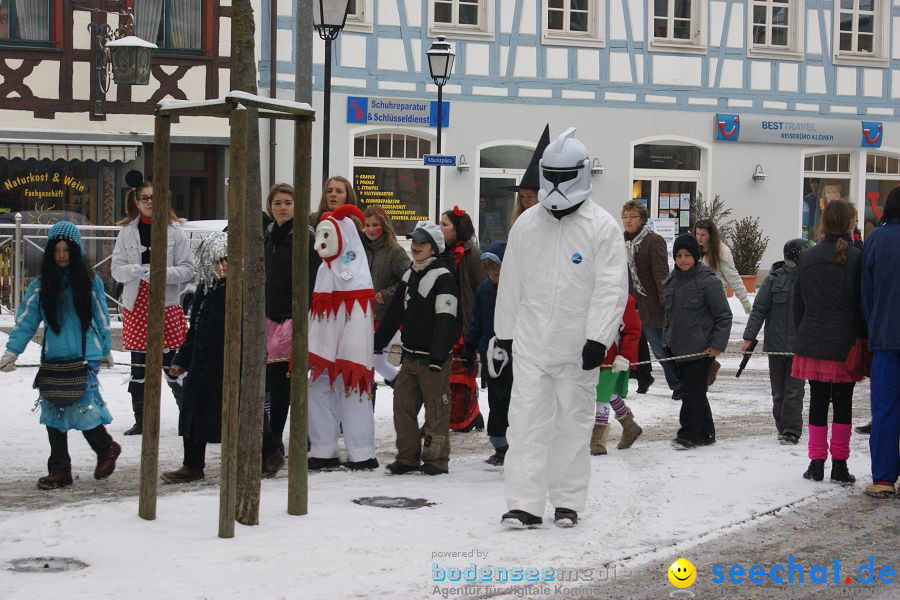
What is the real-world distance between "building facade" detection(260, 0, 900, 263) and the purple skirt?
15656mm

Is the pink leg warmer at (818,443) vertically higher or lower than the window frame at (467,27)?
lower

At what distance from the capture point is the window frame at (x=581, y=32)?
25.2m

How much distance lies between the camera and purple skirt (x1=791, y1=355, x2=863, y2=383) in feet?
27.1

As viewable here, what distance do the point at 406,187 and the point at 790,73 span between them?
7.98 meters

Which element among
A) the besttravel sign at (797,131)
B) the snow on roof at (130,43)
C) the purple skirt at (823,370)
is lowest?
the purple skirt at (823,370)

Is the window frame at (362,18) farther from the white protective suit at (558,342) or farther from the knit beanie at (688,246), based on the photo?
the white protective suit at (558,342)

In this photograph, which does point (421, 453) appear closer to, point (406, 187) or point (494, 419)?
point (494, 419)

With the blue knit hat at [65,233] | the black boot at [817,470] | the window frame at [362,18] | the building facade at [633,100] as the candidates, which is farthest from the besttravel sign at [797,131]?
the blue knit hat at [65,233]

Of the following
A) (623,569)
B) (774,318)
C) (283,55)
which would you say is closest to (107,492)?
(623,569)

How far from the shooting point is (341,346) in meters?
8.48

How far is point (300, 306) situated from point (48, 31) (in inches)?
687

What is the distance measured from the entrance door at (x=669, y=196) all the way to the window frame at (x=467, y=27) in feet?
13.6

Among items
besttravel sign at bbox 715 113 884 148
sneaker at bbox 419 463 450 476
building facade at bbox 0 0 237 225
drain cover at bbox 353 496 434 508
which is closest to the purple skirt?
sneaker at bbox 419 463 450 476

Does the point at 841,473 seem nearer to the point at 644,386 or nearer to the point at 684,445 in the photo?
the point at 684,445
